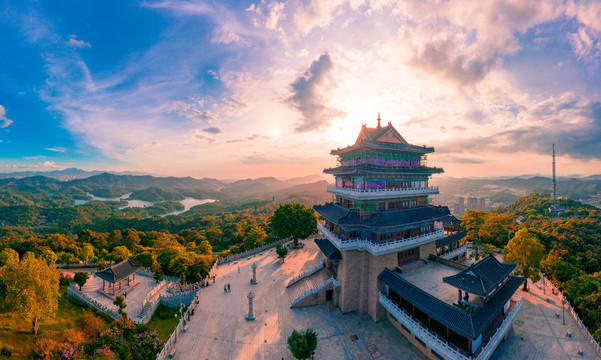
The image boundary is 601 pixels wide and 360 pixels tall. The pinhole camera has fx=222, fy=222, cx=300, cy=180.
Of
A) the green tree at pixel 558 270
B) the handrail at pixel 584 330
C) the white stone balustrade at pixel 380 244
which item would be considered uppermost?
the white stone balustrade at pixel 380 244

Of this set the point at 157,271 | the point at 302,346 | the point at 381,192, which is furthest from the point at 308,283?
the point at 157,271

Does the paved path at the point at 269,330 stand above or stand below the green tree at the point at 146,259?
below

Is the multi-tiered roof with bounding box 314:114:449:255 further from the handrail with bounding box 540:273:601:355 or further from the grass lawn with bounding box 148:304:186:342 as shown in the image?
the grass lawn with bounding box 148:304:186:342

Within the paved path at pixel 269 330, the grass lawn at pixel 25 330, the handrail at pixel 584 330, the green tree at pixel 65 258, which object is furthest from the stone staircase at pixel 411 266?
the green tree at pixel 65 258

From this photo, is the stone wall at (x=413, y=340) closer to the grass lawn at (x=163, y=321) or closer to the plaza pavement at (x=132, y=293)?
the grass lawn at (x=163, y=321)

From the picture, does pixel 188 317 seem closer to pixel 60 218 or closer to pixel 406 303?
pixel 406 303

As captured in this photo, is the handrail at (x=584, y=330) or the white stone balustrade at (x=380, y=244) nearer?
the handrail at (x=584, y=330)

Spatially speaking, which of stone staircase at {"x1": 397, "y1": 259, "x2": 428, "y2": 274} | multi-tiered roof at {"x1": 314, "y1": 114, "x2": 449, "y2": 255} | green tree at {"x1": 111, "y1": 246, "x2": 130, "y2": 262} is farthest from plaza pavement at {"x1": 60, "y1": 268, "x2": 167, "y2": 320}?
stone staircase at {"x1": 397, "y1": 259, "x2": 428, "y2": 274}

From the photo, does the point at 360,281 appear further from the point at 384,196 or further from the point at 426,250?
the point at 384,196
